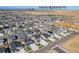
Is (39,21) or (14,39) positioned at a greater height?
(39,21)

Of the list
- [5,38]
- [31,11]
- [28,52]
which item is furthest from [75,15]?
[5,38]

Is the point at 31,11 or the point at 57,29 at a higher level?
the point at 31,11
